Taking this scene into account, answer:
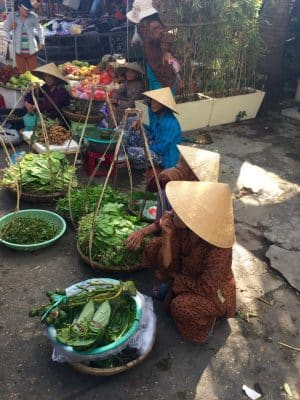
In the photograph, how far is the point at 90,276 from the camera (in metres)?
3.48

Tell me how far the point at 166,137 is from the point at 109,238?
1.33 metres

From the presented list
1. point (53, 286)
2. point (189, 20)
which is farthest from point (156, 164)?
point (189, 20)

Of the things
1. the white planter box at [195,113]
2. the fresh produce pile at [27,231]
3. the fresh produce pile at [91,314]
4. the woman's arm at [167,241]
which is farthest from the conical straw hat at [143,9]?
the fresh produce pile at [91,314]

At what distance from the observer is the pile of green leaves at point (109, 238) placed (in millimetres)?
3316

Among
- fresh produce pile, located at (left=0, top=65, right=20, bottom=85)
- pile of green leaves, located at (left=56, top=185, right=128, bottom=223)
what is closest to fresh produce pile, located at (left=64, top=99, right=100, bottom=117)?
fresh produce pile, located at (left=0, top=65, right=20, bottom=85)

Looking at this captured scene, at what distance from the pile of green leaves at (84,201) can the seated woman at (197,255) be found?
1.09 meters

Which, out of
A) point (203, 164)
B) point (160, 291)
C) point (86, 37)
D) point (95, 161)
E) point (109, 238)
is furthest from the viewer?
point (86, 37)

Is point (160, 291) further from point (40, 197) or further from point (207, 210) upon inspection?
point (40, 197)

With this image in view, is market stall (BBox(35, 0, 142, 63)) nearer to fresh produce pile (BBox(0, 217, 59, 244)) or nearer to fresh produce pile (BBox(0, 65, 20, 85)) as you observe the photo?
fresh produce pile (BBox(0, 65, 20, 85))

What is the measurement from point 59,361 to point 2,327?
64cm

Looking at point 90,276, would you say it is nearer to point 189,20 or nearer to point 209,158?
point 209,158

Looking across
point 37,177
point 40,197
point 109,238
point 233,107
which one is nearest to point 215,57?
point 233,107

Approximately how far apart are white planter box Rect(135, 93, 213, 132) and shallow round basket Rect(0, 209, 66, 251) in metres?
2.97

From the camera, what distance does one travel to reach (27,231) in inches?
149
